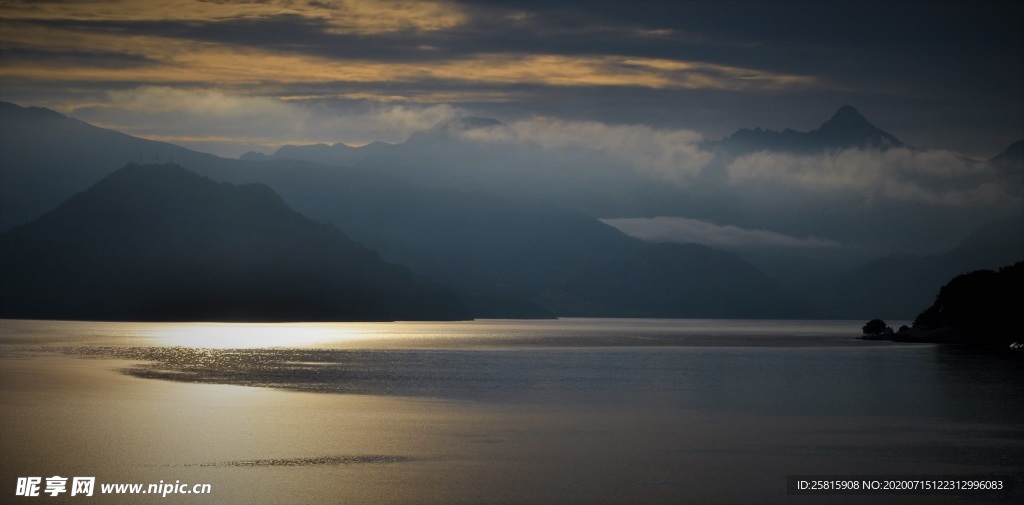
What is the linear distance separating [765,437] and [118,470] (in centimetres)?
3632

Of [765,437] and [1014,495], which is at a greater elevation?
[765,437]

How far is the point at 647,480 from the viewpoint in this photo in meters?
51.2

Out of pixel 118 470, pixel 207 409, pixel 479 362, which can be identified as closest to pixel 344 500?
pixel 118 470

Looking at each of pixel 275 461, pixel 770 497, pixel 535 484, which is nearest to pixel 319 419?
pixel 275 461

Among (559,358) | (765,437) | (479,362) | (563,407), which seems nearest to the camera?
(765,437)

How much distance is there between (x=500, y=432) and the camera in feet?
224

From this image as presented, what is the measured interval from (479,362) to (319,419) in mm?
79573

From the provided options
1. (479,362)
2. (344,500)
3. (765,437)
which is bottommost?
(344,500)

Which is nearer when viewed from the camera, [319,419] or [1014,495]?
[1014,495]

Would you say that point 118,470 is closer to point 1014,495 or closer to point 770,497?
point 770,497

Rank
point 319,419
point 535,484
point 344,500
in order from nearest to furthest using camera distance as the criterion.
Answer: point 344,500
point 535,484
point 319,419

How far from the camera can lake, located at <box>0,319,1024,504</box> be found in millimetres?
49688

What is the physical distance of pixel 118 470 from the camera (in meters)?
52.2

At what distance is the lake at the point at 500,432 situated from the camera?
49.7 m
